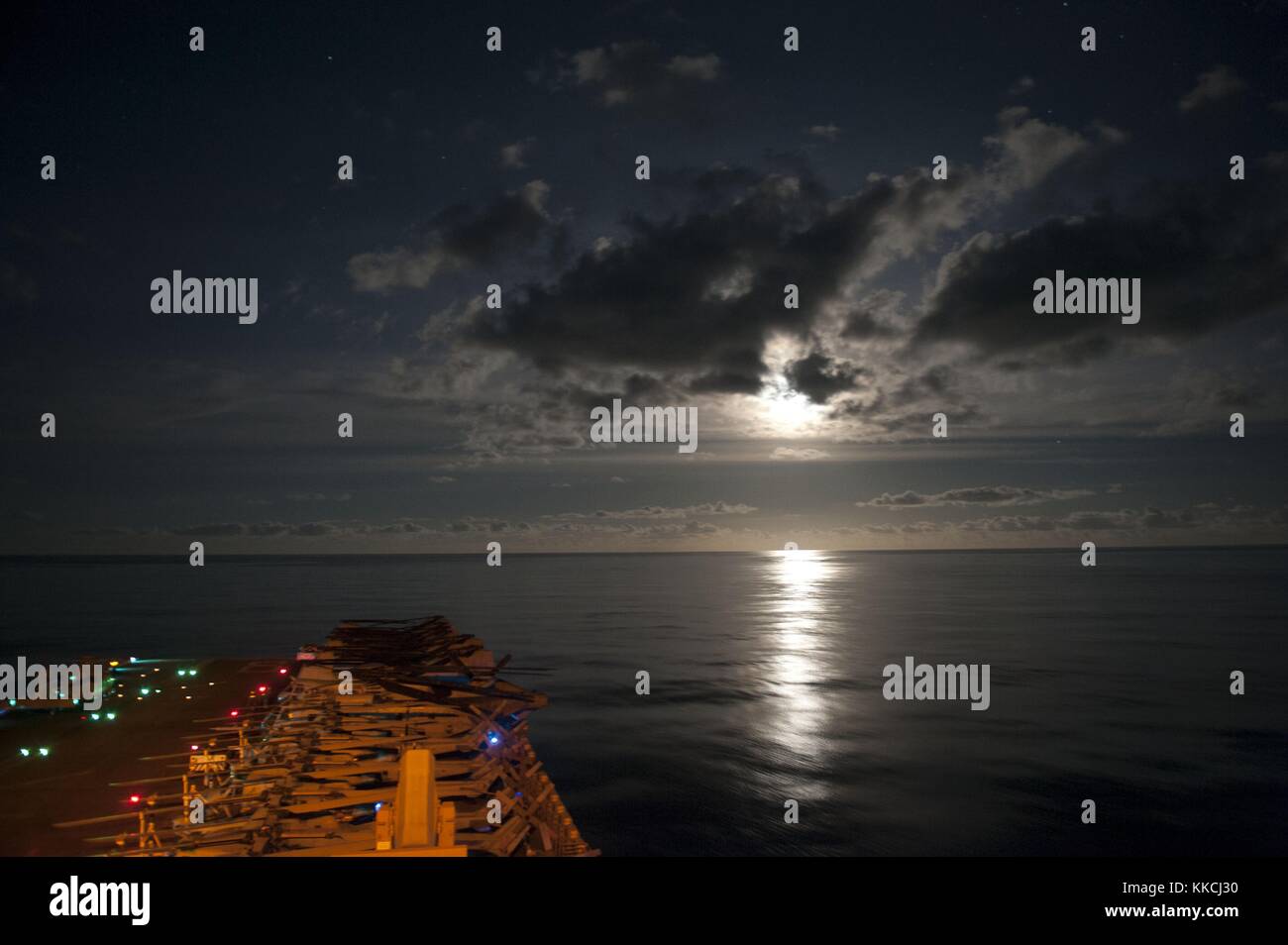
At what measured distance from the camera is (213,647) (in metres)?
99.8
